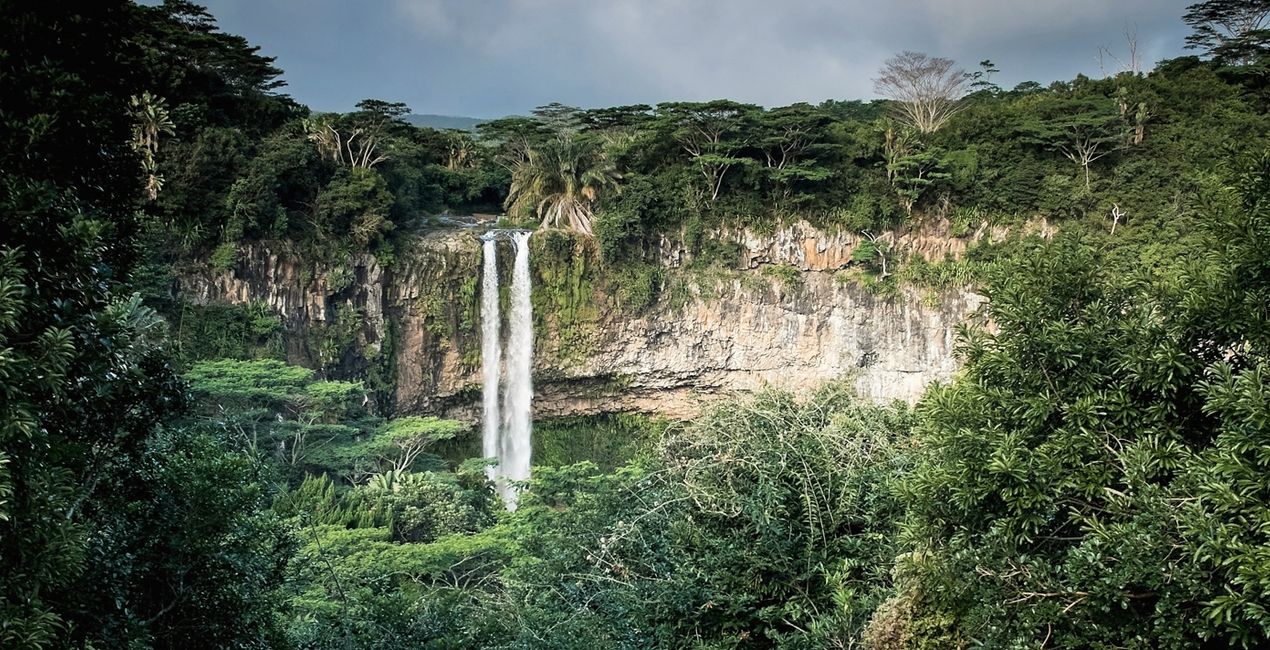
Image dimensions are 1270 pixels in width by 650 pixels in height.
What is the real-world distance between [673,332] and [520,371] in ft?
14.0

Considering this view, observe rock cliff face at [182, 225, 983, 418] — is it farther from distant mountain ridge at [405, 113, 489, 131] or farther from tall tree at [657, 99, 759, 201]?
distant mountain ridge at [405, 113, 489, 131]

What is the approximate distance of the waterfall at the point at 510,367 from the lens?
2198 cm

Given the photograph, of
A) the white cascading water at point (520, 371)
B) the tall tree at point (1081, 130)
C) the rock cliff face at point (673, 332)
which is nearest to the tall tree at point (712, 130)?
the rock cliff face at point (673, 332)

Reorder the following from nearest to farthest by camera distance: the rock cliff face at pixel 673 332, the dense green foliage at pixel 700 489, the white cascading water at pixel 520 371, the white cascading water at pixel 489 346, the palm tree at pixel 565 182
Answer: the dense green foliage at pixel 700 489 < the rock cliff face at pixel 673 332 < the white cascading water at pixel 489 346 < the white cascading water at pixel 520 371 < the palm tree at pixel 565 182

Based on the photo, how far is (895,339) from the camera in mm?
22469

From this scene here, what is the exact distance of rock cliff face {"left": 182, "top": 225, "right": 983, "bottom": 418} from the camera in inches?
845

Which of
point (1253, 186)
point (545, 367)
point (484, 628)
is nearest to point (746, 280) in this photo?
point (545, 367)

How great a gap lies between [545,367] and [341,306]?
5.43 m

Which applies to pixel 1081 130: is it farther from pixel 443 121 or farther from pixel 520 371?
pixel 443 121

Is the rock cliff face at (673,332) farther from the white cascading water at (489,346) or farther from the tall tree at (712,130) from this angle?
the tall tree at (712,130)

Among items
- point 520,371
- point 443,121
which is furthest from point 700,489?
point 443,121

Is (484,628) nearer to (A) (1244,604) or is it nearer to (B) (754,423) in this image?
(B) (754,423)

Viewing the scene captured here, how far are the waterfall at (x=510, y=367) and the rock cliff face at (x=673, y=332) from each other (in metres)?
0.27

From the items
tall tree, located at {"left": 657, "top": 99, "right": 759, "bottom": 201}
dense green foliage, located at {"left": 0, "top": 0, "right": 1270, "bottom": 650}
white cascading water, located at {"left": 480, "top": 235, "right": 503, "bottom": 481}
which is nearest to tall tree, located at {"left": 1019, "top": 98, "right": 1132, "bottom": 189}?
tall tree, located at {"left": 657, "top": 99, "right": 759, "bottom": 201}
